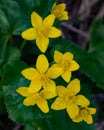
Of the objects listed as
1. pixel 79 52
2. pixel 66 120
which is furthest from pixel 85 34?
pixel 66 120

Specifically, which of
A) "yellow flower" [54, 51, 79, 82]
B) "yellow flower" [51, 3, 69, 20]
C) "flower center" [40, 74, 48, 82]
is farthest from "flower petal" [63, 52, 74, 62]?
"yellow flower" [51, 3, 69, 20]

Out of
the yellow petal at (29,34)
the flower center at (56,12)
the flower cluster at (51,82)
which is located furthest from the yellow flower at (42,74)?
the flower center at (56,12)

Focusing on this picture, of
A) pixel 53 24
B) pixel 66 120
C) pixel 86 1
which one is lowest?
pixel 66 120

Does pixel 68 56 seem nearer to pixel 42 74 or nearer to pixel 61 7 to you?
pixel 42 74

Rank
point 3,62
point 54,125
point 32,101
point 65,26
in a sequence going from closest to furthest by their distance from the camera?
point 32,101 < point 54,125 < point 3,62 < point 65,26

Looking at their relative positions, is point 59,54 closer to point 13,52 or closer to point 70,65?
point 70,65
